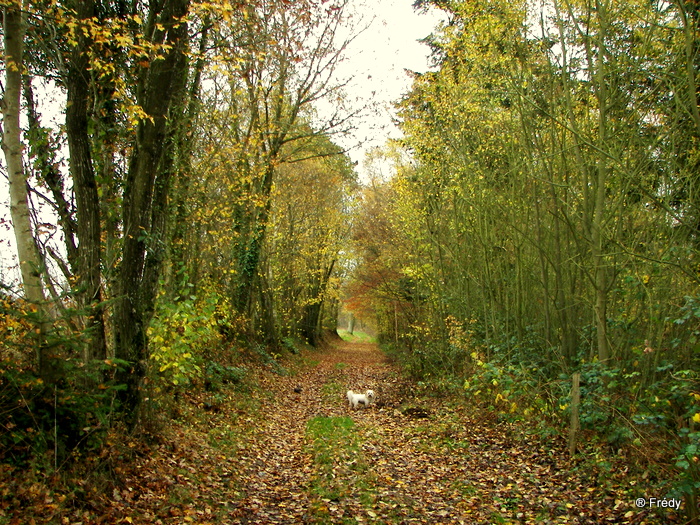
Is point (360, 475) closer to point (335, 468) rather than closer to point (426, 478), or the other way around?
point (335, 468)

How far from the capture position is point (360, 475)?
20.7ft

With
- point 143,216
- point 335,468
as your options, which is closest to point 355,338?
point 335,468

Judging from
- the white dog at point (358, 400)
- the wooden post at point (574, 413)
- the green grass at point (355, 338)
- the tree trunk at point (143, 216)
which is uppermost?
the tree trunk at point (143, 216)

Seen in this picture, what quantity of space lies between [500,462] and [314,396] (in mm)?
6919

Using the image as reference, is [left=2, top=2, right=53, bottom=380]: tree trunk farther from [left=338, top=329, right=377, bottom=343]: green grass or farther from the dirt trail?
[left=338, top=329, right=377, bottom=343]: green grass

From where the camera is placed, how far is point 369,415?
10.3 meters

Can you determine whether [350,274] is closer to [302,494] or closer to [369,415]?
[369,415]

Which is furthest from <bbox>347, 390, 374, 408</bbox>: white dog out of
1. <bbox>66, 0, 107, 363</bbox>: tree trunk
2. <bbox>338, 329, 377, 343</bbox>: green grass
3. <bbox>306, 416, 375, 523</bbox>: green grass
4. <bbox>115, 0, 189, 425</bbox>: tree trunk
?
<bbox>338, 329, 377, 343</bbox>: green grass

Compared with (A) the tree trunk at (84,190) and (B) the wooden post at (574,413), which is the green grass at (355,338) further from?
(A) the tree trunk at (84,190)

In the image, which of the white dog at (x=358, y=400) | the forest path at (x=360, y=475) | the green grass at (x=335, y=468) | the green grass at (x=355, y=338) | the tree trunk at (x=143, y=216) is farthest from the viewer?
the green grass at (x=355, y=338)

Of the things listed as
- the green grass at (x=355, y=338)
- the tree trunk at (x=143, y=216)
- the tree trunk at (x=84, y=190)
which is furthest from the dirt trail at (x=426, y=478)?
the green grass at (x=355, y=338)

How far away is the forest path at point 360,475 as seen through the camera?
485 cm

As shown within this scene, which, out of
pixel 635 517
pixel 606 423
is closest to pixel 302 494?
pixel 635 517

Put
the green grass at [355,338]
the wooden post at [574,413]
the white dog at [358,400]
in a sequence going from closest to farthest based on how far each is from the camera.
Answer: the wooden post at [574,413] → the white dog at [358,400] → the green grass at [355,338]
